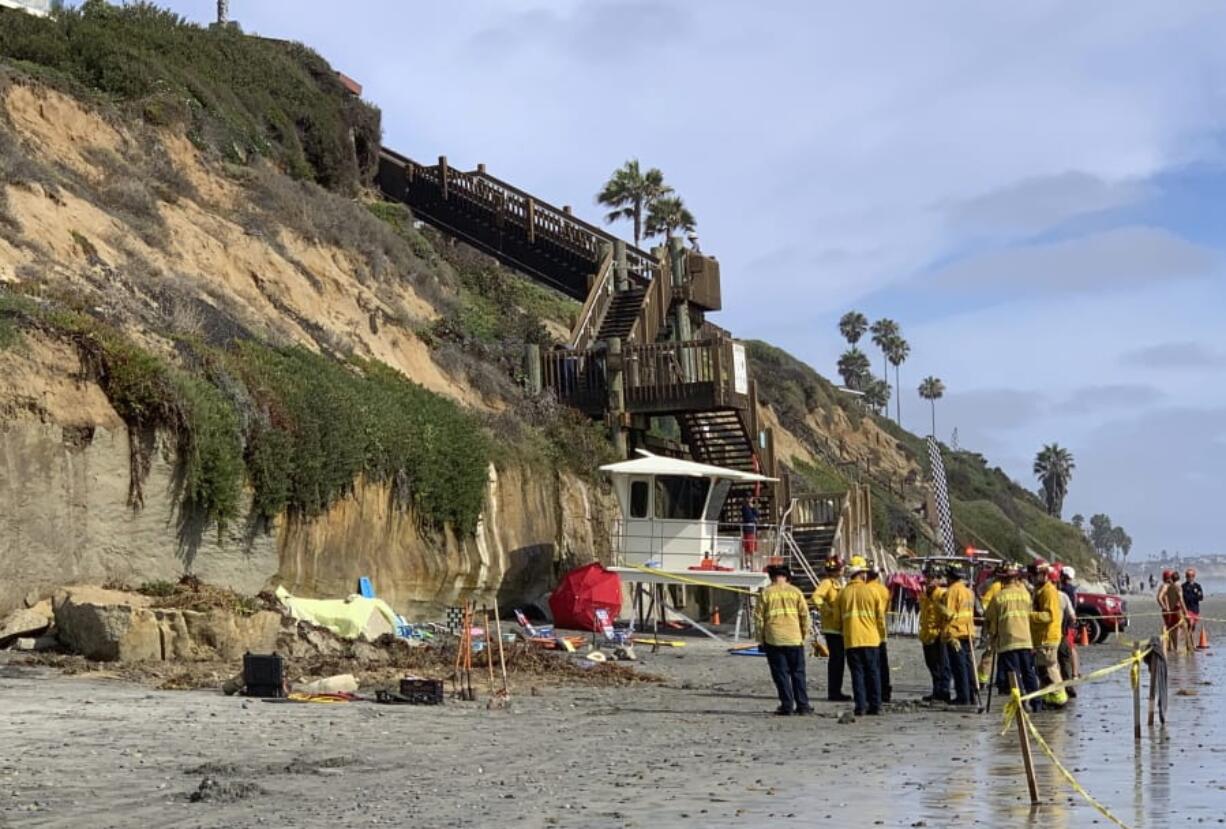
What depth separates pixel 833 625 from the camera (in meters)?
18.8

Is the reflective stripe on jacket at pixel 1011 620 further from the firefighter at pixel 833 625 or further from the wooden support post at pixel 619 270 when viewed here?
the wooden support post at pixel 619 270

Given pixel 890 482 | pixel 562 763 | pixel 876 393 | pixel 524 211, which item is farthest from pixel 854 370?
pixel 562 763

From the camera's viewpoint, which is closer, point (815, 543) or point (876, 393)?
point (815, 543)

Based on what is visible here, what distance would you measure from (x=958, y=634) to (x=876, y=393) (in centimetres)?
10577

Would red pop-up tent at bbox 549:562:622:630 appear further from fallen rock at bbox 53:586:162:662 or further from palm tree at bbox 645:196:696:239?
palm tree at bbox 645:196:696:239

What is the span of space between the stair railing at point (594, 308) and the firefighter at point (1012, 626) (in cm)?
2031

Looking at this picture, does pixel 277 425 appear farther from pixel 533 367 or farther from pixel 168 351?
pixel 533 367

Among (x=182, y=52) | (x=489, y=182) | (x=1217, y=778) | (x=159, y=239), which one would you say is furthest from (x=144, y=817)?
(x=489, y=182)

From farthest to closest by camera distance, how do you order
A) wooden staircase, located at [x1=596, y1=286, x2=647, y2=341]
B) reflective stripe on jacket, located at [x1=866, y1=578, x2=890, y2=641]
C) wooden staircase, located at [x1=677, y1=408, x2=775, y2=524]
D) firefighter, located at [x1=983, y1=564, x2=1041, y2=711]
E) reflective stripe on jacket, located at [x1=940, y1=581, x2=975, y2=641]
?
1. wooden staircase, located at [x1=596, y1=286, x2=647, y2=341]
2. wooden staircase, located at [x1=677, y1=408, x2=775, y2=524]
3. reflective stripe on jacket, located at [x1=940, y1=581, x2=975, y2=641]
4. reflective stripe on jacket, located at [x1=866, y1=578, x2=890, y2=641]
5. firefighter, located at [x1=983, y1=564, x2=1041, y2=711]

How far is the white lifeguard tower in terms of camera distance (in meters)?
31.4

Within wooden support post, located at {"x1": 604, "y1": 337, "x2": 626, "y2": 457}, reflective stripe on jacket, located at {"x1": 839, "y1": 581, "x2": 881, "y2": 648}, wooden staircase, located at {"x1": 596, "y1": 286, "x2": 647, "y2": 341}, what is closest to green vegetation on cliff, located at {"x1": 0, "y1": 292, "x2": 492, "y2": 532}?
wooden support post, located at {"x1": 604, "y1": 337, "x2": 626, "y2": 457}

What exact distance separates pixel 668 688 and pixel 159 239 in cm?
1493

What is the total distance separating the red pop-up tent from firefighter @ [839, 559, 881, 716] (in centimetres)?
1192

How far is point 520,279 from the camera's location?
160 ft
